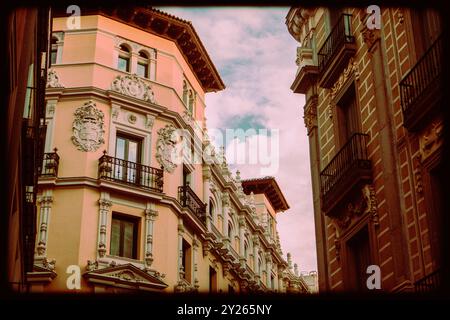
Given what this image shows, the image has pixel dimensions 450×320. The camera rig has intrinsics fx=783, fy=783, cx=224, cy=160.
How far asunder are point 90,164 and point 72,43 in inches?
176

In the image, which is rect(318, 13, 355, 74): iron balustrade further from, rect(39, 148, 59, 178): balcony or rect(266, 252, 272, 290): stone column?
rect(266, 252, 272, 290): stone column

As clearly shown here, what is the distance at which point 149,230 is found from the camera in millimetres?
23828

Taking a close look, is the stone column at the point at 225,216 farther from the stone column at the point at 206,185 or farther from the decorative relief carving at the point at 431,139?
the decorative relief carving at the point at 431,139

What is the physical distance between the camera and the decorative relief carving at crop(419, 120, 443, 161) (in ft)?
39.5

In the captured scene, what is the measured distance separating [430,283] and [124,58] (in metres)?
16.8

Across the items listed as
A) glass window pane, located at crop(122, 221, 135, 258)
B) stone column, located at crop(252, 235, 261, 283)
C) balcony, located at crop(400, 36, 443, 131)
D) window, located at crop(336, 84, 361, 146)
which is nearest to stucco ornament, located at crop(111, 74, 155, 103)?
glass window pane, located at crop(122, 221, 135, 258)

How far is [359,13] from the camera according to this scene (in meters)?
16.1

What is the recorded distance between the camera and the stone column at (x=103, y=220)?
73.9ft

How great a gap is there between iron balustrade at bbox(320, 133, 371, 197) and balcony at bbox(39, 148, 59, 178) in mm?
9794

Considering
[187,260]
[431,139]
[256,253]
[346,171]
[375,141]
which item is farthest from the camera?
[256,253]

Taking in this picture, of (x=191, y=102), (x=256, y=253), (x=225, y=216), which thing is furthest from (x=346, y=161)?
(x=256, y=253)

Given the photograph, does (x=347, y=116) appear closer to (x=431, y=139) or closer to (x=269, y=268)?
(x=431, y=139)
